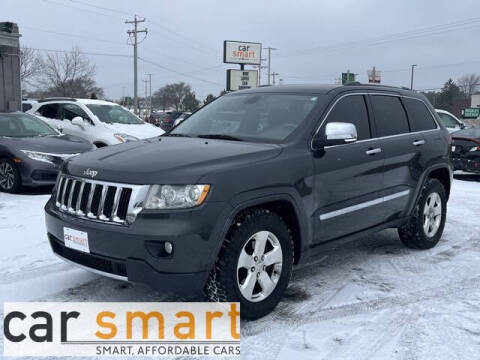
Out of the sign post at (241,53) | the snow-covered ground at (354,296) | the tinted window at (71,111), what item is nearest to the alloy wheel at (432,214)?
the snow-covered ground at (354,296)

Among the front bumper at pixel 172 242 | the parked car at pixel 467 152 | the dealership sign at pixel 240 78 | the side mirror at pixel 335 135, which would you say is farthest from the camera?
the dealership sign at pixel 240 78

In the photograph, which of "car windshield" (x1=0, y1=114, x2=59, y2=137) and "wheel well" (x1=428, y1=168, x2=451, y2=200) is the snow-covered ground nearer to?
"wheel well" (x1=428, y1=168, x2=451, y2=200)

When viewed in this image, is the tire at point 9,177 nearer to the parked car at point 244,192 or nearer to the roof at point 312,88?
the parked car at point 244,192

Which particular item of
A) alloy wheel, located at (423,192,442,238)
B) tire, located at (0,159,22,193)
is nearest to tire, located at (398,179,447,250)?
alloy wheel, located at (423,192,442,238)

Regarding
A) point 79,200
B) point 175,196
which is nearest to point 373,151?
point 175,196

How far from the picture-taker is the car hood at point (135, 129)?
38.7 feet

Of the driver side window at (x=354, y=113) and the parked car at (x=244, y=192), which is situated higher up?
the driver side window at (x=354, y=113)

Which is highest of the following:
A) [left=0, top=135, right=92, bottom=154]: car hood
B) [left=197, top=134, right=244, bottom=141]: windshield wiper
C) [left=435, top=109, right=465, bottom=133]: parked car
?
[left=435, top=109, right=465, bottom=133]: parked car

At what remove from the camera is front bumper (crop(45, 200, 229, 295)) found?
323cm

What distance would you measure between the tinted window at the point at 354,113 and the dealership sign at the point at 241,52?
33305 mm

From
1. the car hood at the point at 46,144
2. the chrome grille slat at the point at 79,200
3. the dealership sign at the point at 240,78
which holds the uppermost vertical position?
the dealership sign at the point at 240,78

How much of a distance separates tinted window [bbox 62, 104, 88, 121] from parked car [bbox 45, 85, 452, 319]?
25.0ft

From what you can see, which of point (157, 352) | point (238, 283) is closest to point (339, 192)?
point (238, 283)

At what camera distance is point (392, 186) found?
198 inches
